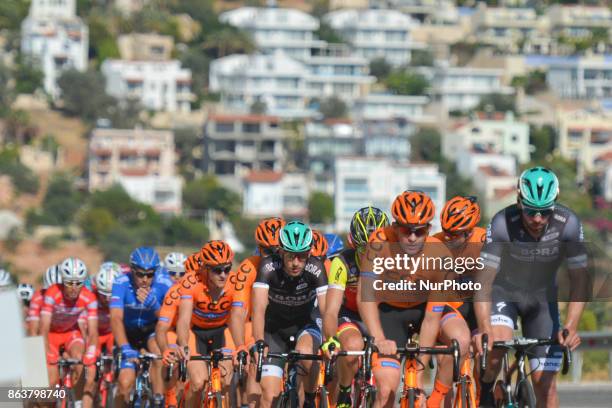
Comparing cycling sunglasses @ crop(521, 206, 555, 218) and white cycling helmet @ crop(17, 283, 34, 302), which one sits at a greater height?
cycling sunglasses @ crop(521, 206, 555, 218)

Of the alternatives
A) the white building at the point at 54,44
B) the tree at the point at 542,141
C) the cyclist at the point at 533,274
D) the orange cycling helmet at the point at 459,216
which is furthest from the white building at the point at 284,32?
the cyclist at the point at 533,274

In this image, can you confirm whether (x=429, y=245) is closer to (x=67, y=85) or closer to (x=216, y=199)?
(x=216, y=199)

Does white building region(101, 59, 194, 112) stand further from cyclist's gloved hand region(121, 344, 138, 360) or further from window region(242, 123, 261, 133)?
cyclist's gloved hand region(121, 344, 138, 360)

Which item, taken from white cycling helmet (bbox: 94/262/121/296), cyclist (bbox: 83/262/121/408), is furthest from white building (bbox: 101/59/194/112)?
white cycling helmet (bbox: 94/262/121/296)

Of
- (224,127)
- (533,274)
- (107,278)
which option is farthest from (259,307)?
(224,127)

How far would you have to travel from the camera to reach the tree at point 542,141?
167000 mm

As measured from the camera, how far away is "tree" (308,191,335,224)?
145875 mm

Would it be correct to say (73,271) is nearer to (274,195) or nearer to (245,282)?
(245,282)

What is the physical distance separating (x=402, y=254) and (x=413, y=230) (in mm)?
325

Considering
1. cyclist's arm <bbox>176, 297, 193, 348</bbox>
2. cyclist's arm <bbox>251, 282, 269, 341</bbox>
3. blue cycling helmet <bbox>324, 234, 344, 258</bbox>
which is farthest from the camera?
blue cycling helmet <bbox>324, 234, 344, 258</bbox>

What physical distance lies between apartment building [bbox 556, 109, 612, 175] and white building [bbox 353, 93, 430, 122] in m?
13.0

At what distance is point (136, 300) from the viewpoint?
20.3m

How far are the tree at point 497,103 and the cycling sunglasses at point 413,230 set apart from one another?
6464 inches

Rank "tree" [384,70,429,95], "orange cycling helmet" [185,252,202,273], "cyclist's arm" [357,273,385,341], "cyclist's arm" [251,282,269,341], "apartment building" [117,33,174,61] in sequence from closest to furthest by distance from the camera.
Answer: "cyclist's arm" [357,273,385,341] < "cyclist's arm" [251,282,269,341] < "orange cycling helmet" [185,252,202,273] < "tree" [384,70,429,95] < "apartment building" [117,33,174,61]
